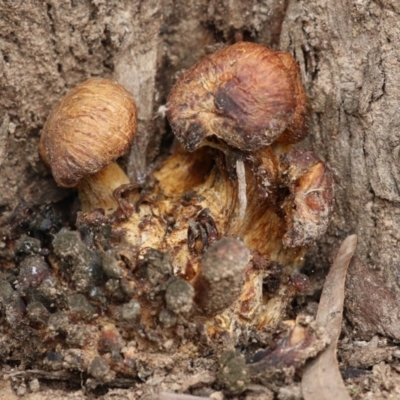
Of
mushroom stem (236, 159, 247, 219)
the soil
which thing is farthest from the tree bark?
mushroom stem (236, 159, 247, 219)

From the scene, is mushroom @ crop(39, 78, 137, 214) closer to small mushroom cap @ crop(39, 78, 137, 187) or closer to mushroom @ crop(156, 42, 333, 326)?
small mushroom cap @ crop(39, 78, 137, 187)

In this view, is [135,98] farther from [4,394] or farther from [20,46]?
[4,394]

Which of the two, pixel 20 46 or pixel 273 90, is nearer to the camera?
pixel 273 90

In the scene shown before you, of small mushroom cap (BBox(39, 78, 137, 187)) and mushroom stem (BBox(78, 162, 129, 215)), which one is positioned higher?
small mushroom cap (BBox(39, 78, 137, 187))

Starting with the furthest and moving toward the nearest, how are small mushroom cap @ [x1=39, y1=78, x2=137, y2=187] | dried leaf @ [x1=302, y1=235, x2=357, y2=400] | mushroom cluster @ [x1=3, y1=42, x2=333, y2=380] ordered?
small mushroom cap @ [x1=39, y1=78, x2=137, y2=187] < mushroom cluster @ [x1=3, y1=42, x2=333, y2=380] < dried leaf @ [x1=302, y1=235, x2=357, y2=400]

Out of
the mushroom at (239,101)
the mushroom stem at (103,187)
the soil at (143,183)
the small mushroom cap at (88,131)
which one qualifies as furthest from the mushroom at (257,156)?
the mushroom stem at (103,187)

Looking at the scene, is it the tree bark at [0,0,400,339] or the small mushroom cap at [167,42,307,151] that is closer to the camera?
the small mushroom cap at [167,42,307,151]

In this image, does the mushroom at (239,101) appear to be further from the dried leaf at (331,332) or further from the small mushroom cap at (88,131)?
the dried leaf at (331,332)

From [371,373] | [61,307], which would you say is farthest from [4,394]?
[371,373]
